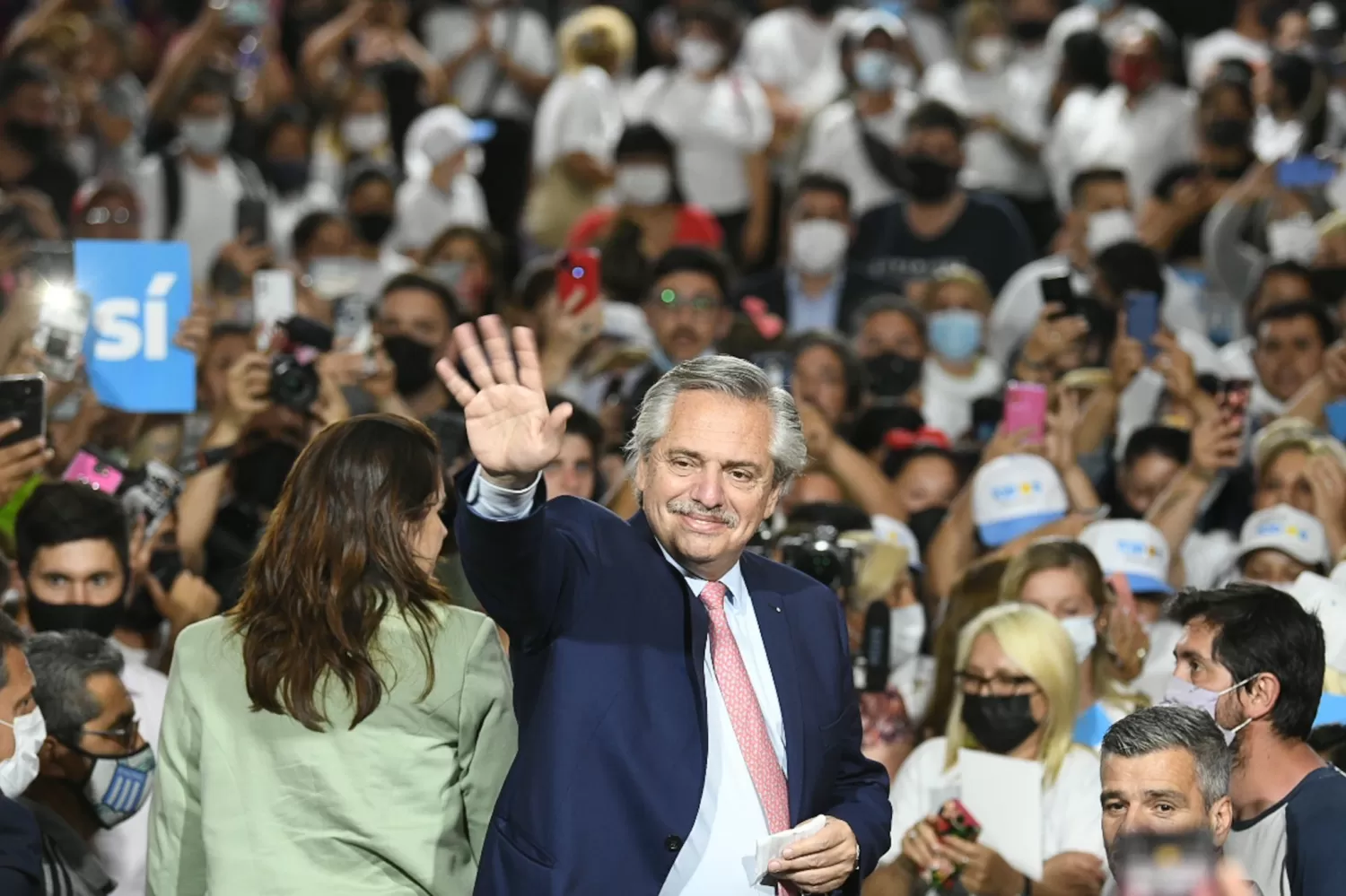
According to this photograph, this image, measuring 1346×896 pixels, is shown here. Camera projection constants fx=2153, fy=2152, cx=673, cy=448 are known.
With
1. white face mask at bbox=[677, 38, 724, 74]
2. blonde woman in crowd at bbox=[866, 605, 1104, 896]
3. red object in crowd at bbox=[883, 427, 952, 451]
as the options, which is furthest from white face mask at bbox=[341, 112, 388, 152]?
blonde woman in crowd at bbox=[866, 605, 1104, 896]

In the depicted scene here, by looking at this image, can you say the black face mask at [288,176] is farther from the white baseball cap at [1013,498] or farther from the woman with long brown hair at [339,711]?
the woman with long brown hair at [339,711]

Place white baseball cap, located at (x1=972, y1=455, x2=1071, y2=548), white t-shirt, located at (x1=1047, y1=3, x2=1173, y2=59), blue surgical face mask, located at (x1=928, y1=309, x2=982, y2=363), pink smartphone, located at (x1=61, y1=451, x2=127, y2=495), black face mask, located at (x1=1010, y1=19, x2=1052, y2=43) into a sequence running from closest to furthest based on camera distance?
pink smartphone, located at (x1=61, y1=451, x2=127, y2=495) → white baseball cap, located at (x1=972, y1=455, x2=1071, y2=548) → blue surgical face mask, located at (x1=928, y1=309, x2=982, y2=363) → white t-shirt, located at (x1=1047, y1=3, x2=1173, y2=59) → black face mask, located at (x1=1010, y1=19, x2=1052, y2=43)

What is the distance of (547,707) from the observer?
3752 millimetres

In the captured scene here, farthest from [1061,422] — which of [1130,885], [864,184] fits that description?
[1130,885]

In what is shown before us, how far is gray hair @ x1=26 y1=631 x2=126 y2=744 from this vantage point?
4.88 m

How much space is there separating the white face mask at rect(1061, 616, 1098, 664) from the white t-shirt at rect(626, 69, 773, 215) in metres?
5.46

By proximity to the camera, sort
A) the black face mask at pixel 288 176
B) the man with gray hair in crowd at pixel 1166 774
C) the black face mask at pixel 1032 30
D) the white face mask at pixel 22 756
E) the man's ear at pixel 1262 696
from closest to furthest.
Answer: the man with gray hair in crowd at pixel 1166 774 < the white face mask at pixel 22 756 < the man's ear at pixel 1262 696 < the black face mask at pixel 288 176 < the black face mask at pixel 1032 30

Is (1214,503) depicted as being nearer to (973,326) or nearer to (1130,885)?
(973,326)

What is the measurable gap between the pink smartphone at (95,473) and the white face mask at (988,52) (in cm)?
718

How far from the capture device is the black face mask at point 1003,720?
18.5ft

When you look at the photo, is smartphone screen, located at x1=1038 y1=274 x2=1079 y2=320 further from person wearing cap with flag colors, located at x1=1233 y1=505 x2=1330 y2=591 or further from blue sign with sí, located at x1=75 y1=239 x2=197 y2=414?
blue sign with sí, located at x1=75 y1=239 x2=197 y2=414

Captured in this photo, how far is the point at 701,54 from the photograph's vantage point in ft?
36.9

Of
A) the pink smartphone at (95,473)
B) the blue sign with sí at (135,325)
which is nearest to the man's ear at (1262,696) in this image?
the pink smartphone at (95,473)

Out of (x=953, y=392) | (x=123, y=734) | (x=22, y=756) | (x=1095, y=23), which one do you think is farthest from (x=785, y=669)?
(x=1095, y=23)
